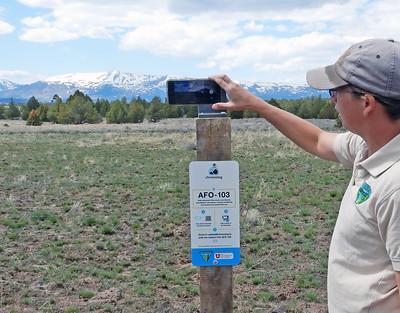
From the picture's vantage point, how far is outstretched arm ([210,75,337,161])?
9.53 ft

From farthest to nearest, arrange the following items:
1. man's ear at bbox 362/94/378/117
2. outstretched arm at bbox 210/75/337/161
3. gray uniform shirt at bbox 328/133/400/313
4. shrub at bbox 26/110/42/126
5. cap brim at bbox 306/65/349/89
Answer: shrub at bbox 26/110/42/126 < outstretched arm at bbox 210/75/337/161 < cap brim at bbox 306/65/349/89 < man's ear at bbox 362/94/378/117 < gray uniform shirt at bbox 328/133/400/313

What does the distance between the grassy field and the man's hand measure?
355 cm

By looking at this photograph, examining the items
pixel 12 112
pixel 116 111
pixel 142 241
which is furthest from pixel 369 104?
pixel 12 112

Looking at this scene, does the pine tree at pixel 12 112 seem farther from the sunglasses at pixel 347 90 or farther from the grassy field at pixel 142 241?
the sunglasses at pixel 347 90

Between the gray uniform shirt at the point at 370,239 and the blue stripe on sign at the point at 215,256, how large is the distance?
118 cm

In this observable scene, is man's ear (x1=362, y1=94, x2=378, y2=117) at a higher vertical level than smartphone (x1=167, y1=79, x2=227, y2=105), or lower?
lower

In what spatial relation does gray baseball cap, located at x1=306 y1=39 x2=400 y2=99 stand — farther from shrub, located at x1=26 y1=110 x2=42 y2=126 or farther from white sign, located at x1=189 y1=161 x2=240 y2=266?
shrub, located at x1=26 y1=110 x2=42 y2=126

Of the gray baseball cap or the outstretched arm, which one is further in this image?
the outstretched arm

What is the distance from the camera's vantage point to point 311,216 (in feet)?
37.3

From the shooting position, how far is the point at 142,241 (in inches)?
368

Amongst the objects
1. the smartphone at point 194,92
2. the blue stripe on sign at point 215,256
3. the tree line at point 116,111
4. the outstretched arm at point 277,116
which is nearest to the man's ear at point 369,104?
the outstretched arm at point 277,116

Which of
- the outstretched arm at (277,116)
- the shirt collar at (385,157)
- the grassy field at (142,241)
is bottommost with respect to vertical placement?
the grassy field at (142,241)

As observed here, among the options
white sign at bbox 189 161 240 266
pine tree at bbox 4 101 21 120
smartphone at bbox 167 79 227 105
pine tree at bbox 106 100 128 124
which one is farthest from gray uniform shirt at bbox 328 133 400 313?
pine tree at bbox 4 101 21 120

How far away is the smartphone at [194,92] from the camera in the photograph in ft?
9.75
